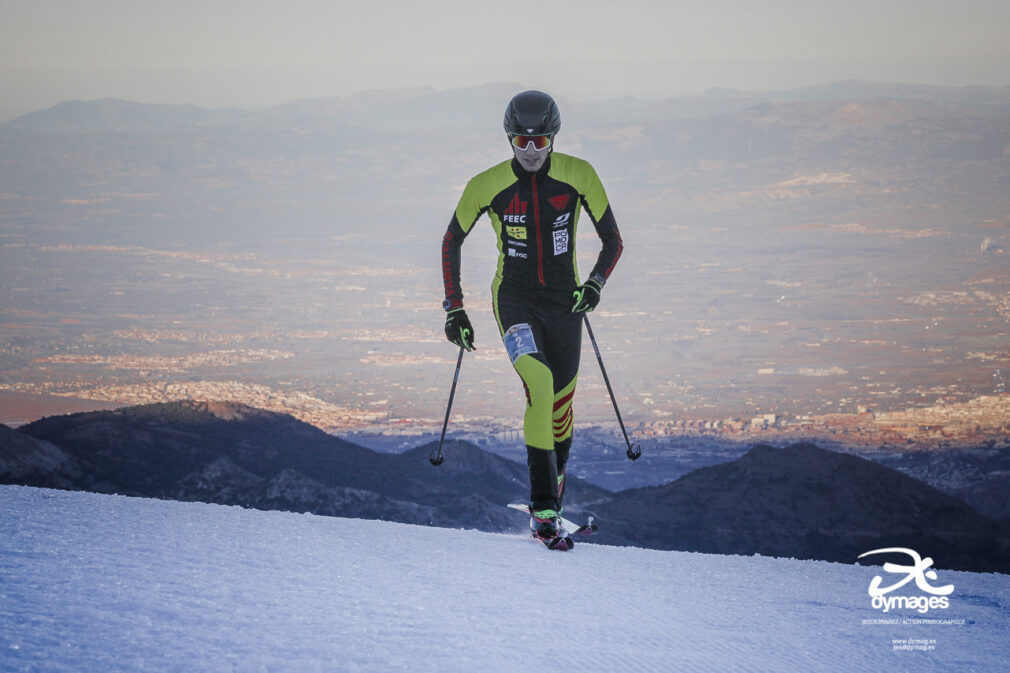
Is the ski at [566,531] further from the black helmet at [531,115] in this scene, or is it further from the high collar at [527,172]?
the black helmet at [531,115]

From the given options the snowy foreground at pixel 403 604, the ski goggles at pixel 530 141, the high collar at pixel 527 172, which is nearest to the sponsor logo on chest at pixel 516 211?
the high collar at pixel 527 172

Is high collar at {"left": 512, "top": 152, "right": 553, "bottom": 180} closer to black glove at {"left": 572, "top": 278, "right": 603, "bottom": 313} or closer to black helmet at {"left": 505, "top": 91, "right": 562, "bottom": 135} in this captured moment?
black helmet at {"left": 505, "top": 91, "right": 562, "bottom": 135}

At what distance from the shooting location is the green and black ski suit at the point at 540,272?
567 centimetres

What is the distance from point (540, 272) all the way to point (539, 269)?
19mm

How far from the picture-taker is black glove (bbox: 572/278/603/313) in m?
5.78

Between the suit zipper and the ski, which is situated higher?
the suit zipper

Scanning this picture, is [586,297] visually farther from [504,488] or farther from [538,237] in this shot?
[504,488]

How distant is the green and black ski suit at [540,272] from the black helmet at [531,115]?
9.6 inches

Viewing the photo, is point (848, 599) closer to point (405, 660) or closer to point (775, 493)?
point (405, 660)

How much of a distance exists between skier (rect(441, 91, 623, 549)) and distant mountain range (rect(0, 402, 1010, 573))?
21597 mm

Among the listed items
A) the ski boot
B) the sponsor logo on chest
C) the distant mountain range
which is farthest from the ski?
the distant mountain range

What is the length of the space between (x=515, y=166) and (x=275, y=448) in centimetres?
3012

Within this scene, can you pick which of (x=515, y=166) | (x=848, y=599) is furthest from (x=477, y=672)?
(x=515, y=166)

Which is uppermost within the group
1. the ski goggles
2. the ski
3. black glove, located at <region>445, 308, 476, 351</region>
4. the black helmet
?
the black helmet
